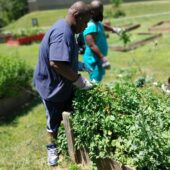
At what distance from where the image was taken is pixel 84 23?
3971 millimetres

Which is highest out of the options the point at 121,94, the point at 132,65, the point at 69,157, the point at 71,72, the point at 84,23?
the point at 84,23

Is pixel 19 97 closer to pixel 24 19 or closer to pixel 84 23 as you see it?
pixel 84 23

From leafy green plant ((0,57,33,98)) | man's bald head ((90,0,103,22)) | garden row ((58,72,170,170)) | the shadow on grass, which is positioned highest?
man's bald head ((90,0,103,22))

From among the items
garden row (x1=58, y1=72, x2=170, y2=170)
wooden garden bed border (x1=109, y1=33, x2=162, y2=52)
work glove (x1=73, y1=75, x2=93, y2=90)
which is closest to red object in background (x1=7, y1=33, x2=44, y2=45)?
wooden garden bed border (x1=109, y1=33, x2=162, y2=52)

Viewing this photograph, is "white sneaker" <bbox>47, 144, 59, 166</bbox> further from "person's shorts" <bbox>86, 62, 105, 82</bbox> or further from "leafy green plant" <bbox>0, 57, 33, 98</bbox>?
"leafy green plant" <bbox>0, 57, 33, 98</bbox>

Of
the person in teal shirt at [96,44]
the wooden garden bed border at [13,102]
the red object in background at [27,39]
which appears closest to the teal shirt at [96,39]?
the person in teal shirt at [96,44]

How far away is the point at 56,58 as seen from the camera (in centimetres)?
384

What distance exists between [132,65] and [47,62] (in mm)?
6614

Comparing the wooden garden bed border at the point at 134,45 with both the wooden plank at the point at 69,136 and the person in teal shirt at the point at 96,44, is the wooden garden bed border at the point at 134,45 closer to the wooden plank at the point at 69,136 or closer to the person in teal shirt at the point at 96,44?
the person in teal shirt at the point at 96,44

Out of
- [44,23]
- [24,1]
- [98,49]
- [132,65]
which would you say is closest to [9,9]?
[24,1]

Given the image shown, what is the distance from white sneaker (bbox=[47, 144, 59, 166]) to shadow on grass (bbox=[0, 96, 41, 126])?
2538 millimetres

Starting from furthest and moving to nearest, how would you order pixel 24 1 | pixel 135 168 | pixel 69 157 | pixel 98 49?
pixel 24 1, pixel 98 49, pixel 69 157, pixel 135 168

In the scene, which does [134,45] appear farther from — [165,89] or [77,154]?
[77,154]

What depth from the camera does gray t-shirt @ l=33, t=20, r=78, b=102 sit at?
383cm
